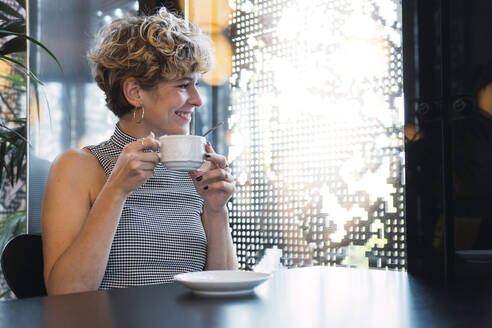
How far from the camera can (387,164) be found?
1486 mm

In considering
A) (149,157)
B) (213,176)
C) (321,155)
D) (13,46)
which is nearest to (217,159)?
(213,176)

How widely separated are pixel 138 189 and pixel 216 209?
221 millimetres

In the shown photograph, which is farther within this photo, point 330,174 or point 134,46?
point 330,174

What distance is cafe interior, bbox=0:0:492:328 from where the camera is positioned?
→ 27.5 inches

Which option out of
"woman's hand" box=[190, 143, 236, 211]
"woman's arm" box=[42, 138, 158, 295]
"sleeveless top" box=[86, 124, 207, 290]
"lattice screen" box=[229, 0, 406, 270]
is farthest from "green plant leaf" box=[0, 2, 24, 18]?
"woman's hand" box=[190, 143, 236, 211]

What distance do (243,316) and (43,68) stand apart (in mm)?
1818

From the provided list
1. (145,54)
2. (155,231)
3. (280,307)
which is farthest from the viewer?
(145,54)

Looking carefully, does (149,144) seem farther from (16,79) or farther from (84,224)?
(16,79)

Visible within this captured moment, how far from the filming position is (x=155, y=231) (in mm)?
1314

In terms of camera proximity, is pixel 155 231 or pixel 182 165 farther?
pixel 155 231

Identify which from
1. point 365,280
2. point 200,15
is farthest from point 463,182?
point 200,15

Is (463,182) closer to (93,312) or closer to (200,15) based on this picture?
(93,312)

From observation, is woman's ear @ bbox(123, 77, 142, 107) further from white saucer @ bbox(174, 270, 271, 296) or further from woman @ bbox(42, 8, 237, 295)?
white saucer @ bbox(174, 270, 271, 296)

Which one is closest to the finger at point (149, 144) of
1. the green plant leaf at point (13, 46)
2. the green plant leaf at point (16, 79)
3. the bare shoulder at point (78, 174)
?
the bare shoulder at point (78, 174)
